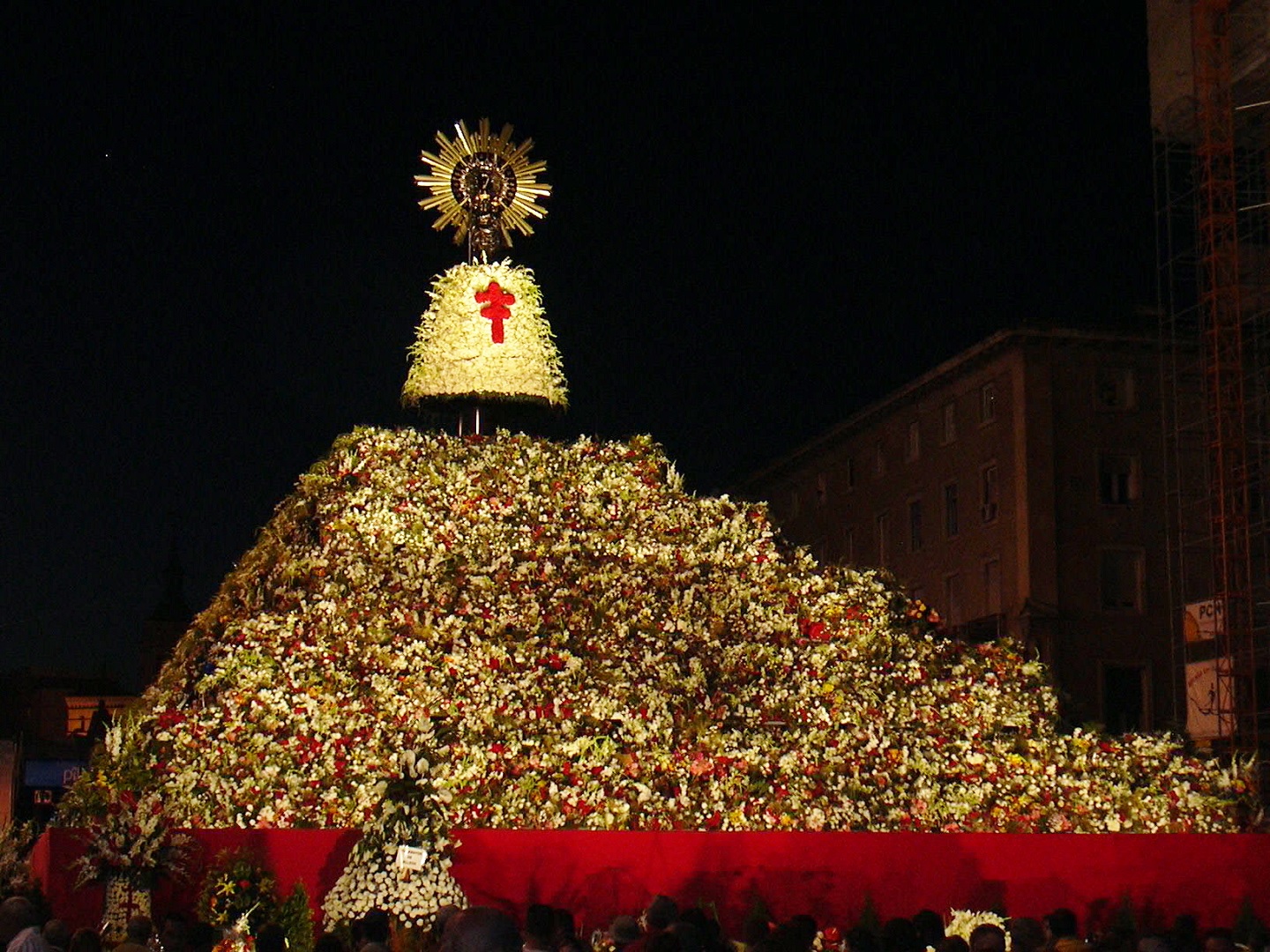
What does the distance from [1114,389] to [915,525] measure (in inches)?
359

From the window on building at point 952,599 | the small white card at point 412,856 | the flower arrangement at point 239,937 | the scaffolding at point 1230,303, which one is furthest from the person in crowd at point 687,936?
the window on building at point 952,599

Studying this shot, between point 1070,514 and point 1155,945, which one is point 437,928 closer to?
point 1155,945

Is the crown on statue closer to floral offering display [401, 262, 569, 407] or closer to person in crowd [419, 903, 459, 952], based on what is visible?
floral offering display [401, 262, 569, 407]

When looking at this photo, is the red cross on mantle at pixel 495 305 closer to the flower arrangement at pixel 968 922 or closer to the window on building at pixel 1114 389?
the flower arrangement at pixel 968 922

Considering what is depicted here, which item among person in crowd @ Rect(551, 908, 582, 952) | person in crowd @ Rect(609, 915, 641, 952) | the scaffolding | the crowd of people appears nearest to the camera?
the crowd of people

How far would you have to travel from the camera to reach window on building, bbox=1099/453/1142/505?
54.5m

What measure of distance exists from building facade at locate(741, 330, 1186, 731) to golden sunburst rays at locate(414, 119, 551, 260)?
79.3 ft

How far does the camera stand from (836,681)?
26703mm

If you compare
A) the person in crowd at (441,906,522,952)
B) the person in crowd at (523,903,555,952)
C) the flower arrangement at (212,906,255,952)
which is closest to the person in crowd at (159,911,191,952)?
the person in crowd at (523,903,555,952)

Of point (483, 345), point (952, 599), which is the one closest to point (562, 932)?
point (483, 345)

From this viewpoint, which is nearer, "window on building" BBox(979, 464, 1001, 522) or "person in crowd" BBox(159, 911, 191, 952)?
"person in crowd" BBox(159, 911, 191, 952)

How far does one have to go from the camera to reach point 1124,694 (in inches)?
2115

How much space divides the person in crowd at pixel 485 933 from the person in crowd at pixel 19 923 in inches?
183

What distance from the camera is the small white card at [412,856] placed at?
1664 cm
